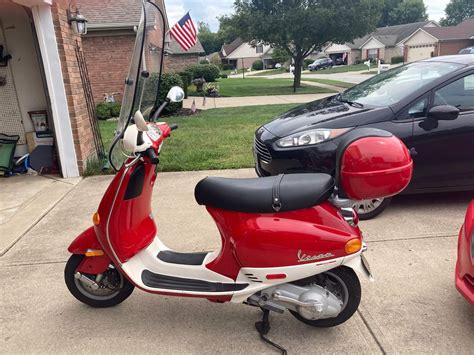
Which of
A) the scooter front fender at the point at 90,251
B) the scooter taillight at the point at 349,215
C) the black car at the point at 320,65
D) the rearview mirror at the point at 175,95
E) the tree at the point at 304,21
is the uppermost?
the tree at the point at 304,21

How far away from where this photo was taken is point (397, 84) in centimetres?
462

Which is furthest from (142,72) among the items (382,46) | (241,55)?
(241,55)

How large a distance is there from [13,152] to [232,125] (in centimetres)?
484

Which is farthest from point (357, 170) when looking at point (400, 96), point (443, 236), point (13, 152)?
point (13, 152)

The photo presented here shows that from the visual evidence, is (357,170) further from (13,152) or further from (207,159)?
(13,152)

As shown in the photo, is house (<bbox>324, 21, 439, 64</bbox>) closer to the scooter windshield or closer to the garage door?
the garage door

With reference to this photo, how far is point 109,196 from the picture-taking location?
2570 mm

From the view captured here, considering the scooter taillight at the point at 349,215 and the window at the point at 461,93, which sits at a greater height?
the window at the point at 461,93

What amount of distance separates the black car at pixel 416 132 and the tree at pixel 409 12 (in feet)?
297

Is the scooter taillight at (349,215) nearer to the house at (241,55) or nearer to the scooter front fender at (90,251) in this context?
the scooter front fender at (90,251)

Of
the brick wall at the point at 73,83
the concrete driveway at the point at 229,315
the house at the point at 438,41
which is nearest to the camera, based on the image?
the concrete driveway at the point at 229,315

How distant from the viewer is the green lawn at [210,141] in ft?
21.1

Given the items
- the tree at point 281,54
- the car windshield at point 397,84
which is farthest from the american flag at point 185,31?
the tree at point 281,54

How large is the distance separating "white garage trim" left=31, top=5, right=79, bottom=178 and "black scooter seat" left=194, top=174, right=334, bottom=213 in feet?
14.1
